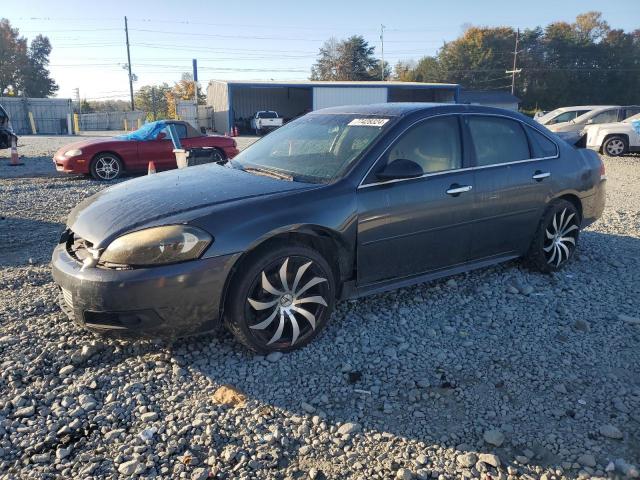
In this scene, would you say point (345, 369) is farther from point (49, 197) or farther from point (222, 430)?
point (49, 197)

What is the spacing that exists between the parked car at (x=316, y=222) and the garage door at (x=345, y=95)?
119 feet

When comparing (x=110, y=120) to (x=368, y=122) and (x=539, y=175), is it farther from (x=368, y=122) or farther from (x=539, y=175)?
(x=539, y=175)

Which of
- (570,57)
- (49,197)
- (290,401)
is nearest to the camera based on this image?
(290,401)

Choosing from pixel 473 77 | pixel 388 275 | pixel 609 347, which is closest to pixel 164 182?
pixel 388 275

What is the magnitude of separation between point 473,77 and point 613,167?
65960 mm

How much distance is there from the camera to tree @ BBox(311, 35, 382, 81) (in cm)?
8338

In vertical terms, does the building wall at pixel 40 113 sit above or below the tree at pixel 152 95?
below

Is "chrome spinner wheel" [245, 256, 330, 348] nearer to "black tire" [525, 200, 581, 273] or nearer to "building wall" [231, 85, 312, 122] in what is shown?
"black tire" [525, 200, 581, 273]

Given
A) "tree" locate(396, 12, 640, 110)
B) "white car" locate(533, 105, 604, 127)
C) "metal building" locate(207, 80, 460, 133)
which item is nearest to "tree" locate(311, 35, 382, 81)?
"tree" locate(396, 12, 640, 110)

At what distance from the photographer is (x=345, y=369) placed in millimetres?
3367

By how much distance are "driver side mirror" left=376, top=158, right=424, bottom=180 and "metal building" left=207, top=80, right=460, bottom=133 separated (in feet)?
118

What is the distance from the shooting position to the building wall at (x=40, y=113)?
38.5m

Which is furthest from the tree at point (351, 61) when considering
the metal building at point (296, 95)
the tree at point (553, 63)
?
the metal building at point (296, 95)

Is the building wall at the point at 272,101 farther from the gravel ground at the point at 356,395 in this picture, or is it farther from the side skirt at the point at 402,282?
the gravel ground at the point at 356,395
